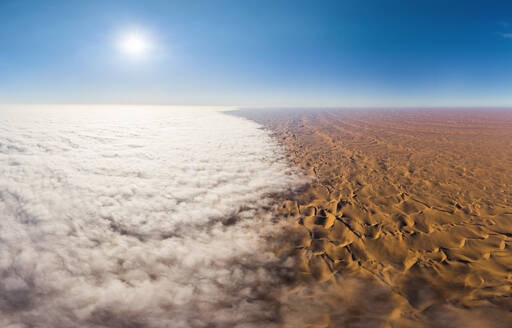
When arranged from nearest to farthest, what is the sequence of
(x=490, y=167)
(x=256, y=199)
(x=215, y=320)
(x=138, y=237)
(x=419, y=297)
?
(x=215, y=320) → (x=419, y=297) → (x=138, y=237) → (x=256, y=199) → (x=490, y=167)

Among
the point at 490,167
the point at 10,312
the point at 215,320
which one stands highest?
the point at 490,167

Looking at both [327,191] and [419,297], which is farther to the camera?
[327,191]

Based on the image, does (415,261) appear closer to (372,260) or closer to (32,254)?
(372,260)

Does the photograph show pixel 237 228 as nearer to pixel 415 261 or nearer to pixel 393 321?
pixel 393 321

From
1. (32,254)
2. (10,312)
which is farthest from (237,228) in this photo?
(32,254)

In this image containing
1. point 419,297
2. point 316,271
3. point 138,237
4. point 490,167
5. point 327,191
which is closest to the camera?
point 419,297

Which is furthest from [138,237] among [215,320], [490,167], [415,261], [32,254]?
[490,167]

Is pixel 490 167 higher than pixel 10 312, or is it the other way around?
pixel 490 167

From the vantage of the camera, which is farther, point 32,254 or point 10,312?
point 32,254

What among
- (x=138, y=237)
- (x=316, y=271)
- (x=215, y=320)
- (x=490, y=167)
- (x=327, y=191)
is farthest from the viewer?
(x=490, y=167)
